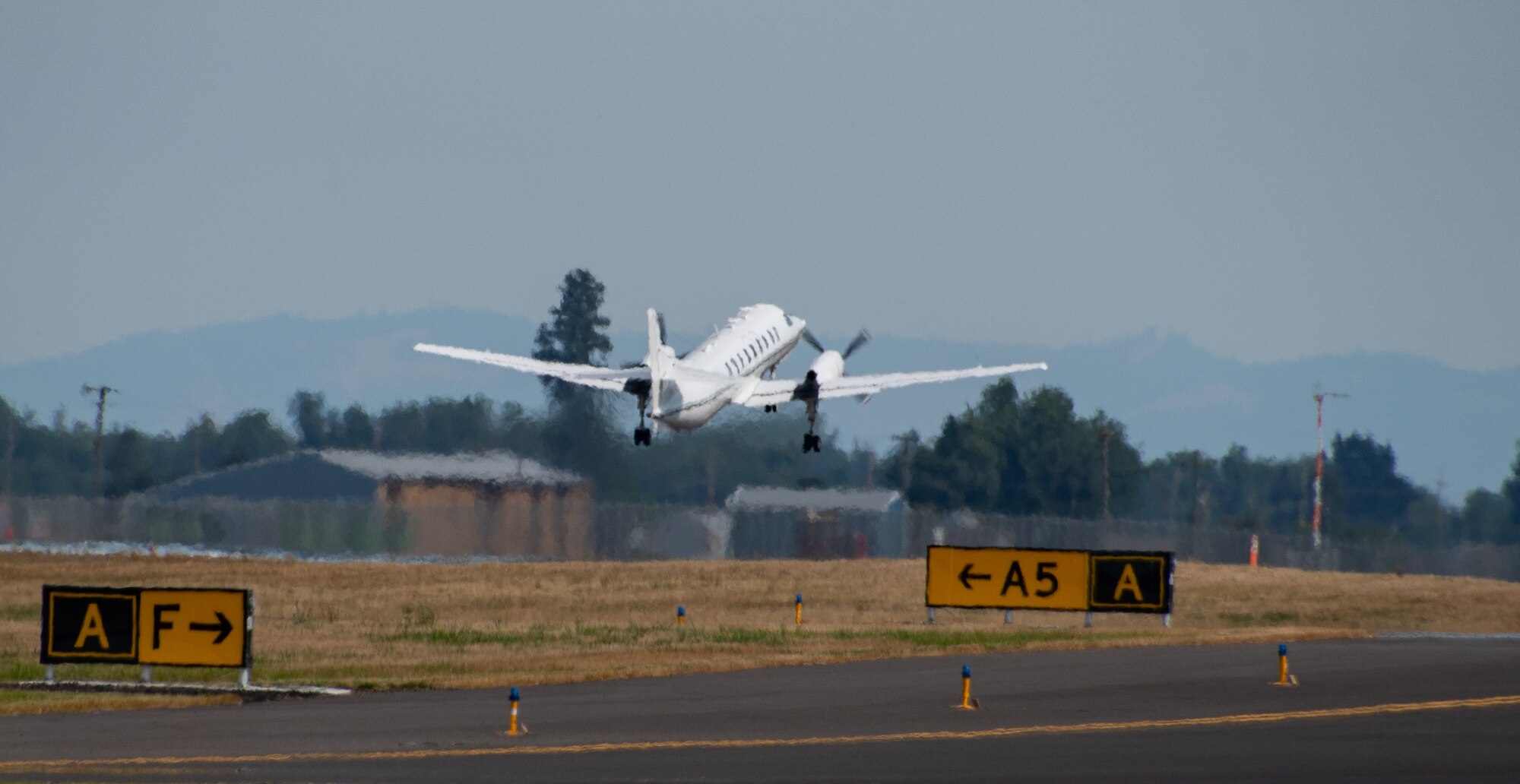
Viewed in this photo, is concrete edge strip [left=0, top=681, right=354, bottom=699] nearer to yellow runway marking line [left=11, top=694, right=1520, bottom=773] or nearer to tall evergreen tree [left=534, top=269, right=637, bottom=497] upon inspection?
yellow runway marking line [left=11, top=694, right=1520, bottom=773]

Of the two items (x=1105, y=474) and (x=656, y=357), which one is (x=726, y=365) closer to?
(x=656, y=357)

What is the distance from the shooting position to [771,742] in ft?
81.5

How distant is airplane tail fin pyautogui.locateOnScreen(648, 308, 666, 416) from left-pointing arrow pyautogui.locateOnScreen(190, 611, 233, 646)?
23782 mm

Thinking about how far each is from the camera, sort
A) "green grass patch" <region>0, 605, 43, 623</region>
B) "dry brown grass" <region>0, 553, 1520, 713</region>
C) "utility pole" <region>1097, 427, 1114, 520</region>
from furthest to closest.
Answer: "utility pole" <region>1097, 427, 1114, 520</region>, "green grass patch" <region>0, 605, 43, 623</region>, "dry brown grass" <region>0, 553, 1520, 713</region>

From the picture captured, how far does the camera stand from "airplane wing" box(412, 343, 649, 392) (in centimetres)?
6009

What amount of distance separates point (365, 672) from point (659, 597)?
964 inches

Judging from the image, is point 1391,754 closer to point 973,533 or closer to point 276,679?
point 276,679

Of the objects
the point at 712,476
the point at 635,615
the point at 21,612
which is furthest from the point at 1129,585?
the point at 712,476

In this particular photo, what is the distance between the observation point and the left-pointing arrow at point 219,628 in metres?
31.1

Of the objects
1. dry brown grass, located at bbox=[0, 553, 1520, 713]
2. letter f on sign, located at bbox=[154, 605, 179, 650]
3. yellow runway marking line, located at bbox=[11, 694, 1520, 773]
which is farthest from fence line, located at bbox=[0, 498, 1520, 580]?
yellow runway marking line, located at bbox=[11, 694, 1520, 773]

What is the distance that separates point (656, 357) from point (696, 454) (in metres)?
30.3

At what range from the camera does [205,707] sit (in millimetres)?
28938

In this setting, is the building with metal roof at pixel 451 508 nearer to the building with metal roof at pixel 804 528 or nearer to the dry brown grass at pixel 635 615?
the dry brown grass at pixel 635 615

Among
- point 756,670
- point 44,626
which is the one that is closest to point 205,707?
point 44,626
